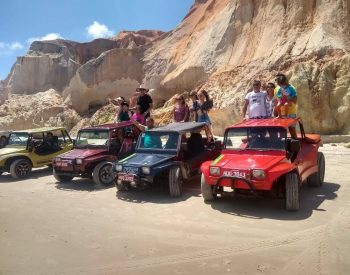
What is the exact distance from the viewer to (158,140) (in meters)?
8.51

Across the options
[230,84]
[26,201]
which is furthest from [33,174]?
[230,84]

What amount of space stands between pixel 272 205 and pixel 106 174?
4166 mm

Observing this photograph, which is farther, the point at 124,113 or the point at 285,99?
the point at 124,113

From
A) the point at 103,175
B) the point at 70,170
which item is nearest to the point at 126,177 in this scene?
the point at 103,175

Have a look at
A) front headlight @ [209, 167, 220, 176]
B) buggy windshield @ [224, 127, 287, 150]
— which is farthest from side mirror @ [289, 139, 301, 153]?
front headlight @ [209, 167, 220, 176]

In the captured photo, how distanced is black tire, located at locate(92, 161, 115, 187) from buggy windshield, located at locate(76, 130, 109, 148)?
68 cm

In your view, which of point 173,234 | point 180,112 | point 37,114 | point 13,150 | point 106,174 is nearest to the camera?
point 173,234

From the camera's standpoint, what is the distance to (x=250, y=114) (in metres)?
9.16

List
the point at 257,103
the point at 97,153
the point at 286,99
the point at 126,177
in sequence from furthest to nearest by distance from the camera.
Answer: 1. the point at 97,153
2. the point at 257,103
3. the point at 286,99
4. the point at 126,177

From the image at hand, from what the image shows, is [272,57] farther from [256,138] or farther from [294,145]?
[294,145]

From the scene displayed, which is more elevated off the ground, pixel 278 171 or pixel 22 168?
pixel 278 171

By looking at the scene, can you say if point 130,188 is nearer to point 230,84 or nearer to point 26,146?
point 26,146

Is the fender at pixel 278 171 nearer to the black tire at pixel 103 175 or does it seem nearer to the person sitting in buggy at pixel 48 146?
the black tire at pixel 103 175

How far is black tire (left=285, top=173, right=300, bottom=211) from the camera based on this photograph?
6.08 metres
